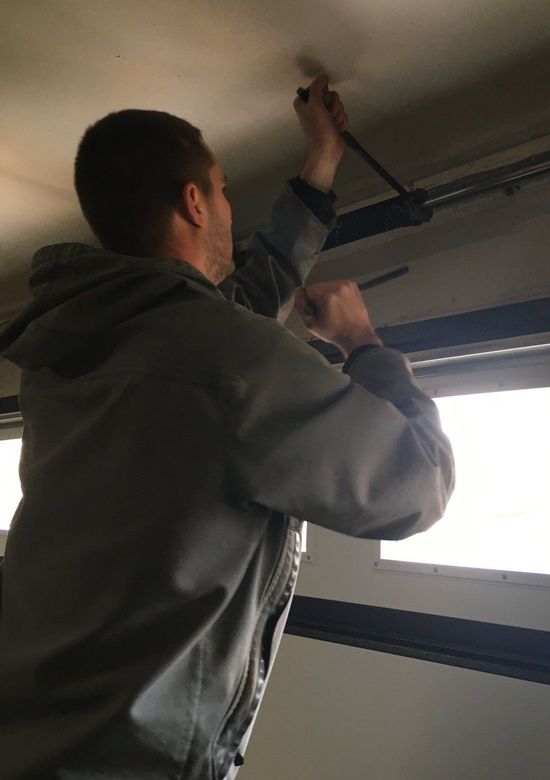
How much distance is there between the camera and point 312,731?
1.41 metres

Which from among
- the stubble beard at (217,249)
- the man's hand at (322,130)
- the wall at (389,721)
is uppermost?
the man's hand at (322,130)

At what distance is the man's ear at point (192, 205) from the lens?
2.67 feet

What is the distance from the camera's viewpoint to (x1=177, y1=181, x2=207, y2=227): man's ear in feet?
2.67

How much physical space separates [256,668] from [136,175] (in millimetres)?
602

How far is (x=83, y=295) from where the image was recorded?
653 millimetres

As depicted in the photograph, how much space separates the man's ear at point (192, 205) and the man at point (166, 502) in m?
0.14

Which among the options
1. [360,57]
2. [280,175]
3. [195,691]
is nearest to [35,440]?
[195,691]

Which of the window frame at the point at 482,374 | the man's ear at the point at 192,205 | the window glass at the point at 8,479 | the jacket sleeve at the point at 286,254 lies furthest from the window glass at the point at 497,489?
the window glass at the point at 8,479

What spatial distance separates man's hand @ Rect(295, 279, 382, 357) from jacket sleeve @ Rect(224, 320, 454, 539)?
0.21m

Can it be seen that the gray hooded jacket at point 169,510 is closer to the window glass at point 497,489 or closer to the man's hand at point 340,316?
the man's hand at point 340,316

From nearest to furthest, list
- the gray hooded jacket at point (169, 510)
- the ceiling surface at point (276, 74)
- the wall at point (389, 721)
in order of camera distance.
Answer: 1. the gray hooded jacket at point (169, 510)
2. the ceiling surface at point (276, 74)
3. the wall at point (389, 721)

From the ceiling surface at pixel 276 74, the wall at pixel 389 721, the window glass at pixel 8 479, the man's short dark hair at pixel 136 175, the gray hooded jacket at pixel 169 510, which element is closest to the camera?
the gray hooded jacket at pixel 169 510

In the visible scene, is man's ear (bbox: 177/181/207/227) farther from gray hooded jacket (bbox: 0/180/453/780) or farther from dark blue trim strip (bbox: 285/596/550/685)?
dark blue trim strip (bbox: 285/596/550/685)

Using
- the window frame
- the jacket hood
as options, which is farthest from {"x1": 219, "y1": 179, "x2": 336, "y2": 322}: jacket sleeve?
the window frame
